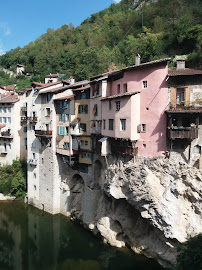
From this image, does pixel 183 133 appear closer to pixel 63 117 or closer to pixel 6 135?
pixel 63 117

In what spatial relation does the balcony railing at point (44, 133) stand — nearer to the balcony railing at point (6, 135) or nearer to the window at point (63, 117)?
the window at point (63, 117)

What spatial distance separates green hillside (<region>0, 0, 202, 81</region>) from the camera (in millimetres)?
40656

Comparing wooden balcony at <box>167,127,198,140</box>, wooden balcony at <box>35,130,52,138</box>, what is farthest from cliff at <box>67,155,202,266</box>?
wooden balcony at <box>35,130,52,138</box>

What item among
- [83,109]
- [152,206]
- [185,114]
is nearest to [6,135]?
[83,109]

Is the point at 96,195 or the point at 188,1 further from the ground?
the point at 188,1

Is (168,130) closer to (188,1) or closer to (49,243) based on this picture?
(49,243)

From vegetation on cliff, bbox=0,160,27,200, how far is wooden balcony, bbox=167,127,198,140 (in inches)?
1118

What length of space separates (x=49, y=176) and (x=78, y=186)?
459cm

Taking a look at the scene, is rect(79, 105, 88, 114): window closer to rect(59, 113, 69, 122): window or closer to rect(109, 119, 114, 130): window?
rect(59, 113, 69, 122): window

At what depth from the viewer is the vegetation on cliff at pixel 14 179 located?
1590 inches

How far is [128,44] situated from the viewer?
194 feet

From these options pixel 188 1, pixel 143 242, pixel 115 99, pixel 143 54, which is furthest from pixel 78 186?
pixel 188 1

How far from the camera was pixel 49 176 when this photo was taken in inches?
1398

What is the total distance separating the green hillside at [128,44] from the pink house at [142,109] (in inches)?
455
